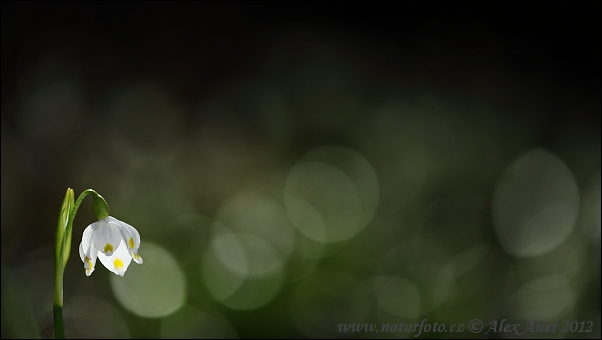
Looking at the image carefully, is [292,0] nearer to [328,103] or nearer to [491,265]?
[328,103]

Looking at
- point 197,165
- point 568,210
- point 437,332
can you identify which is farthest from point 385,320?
point 197,165

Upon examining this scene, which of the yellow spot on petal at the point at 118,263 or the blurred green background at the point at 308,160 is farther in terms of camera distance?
→ the blurred green background at the point at 308,160

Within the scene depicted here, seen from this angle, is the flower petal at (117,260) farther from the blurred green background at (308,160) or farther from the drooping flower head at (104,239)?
the blurred green background at (308,160)

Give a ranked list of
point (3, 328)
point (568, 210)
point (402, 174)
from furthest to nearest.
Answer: point (402, 174), point (568, 210), point (3, 328)

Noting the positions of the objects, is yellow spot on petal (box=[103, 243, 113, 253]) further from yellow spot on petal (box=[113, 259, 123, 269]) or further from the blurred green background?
the blurred green background

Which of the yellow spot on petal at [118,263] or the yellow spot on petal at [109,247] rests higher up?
the yellow spot on petal at [109,247]

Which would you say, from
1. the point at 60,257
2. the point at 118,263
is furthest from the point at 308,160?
the point at 60,257

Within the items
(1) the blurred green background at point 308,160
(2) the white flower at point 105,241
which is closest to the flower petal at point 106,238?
(2) the white flower at point 105,241
